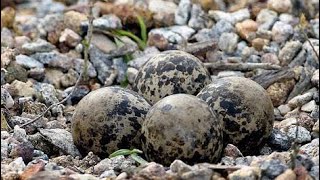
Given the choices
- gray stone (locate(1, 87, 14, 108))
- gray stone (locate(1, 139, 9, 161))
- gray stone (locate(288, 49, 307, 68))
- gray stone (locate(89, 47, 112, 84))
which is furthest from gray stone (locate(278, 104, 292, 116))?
gray stone (locate(1, 139, 9, 161))

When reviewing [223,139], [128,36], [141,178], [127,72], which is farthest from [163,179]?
[128,36]

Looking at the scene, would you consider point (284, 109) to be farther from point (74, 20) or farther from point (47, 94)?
point (74, 20)

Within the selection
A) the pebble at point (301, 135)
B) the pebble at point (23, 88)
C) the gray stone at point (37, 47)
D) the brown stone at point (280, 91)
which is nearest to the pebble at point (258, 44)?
the brown stone at point (280, 91)

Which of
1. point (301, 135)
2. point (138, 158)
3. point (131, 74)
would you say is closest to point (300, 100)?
point (301, 135)

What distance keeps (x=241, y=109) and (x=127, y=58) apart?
2054mm

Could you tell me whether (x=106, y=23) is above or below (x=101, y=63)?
above

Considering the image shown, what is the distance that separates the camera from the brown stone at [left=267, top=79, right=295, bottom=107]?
606 centimetres

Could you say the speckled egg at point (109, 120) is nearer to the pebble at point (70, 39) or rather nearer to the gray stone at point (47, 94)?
the gray stone at point (47, 94)

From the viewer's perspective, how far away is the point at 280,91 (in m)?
6.10

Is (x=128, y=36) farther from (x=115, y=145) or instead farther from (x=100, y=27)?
(x=115, y=145)

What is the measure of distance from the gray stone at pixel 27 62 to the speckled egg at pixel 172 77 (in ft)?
5.07

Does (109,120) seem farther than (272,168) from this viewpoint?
Yes

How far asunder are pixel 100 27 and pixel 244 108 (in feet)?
7.96

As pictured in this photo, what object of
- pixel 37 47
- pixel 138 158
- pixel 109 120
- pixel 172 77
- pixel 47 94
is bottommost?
pixel 47 94
